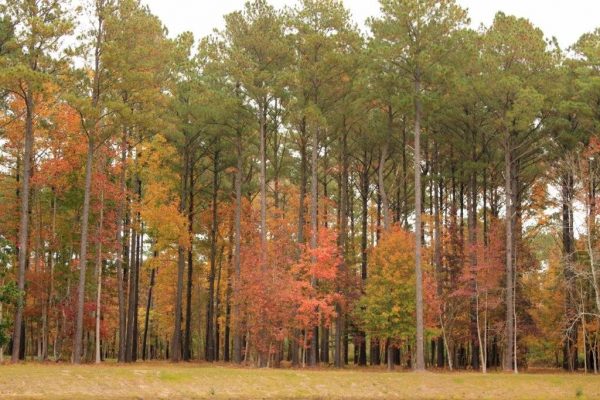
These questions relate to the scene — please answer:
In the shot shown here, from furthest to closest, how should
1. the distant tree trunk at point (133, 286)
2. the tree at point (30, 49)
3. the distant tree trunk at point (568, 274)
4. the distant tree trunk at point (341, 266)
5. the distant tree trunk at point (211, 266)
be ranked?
the distant tree trunk at point (211, 266) < the distant tree trunk at point (341, 266) < the distant tree trunk at point (133, 286) < the distant tree trunk at point (568, 274) < the tree at point (30, 49)

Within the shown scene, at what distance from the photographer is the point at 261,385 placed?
20.6 m

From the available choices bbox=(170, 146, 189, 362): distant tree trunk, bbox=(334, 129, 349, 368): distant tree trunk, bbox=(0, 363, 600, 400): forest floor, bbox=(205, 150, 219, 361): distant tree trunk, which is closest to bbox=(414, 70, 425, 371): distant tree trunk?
bbox=(0, 363, 600, 400): forest floor

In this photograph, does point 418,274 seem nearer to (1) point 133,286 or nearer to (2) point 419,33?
(2) point 419,33

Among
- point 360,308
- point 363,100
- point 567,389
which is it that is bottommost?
point 567,389

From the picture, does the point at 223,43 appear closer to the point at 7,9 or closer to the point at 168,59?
the point at 168,59

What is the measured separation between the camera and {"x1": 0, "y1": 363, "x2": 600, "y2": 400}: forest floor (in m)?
17.4

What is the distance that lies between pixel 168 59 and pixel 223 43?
302cm

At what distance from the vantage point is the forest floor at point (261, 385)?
1739cm

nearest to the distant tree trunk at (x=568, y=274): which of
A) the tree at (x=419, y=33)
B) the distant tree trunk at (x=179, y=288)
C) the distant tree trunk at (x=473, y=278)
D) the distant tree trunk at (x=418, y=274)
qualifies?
the distant tree trunk at (x=473, y=278)

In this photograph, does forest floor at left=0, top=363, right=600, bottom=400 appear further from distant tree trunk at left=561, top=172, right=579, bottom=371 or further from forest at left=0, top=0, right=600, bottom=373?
distant tree trunk at left=561, top=172, right=579, bottom=371

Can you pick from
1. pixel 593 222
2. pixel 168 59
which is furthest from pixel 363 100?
pixel 593 222

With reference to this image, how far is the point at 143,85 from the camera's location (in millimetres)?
26859

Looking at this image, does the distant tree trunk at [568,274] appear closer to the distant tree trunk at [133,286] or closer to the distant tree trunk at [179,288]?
the distant tree trunk at [179,288]

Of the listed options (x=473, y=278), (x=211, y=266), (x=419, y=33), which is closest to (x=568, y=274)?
(x=473, y=278)
